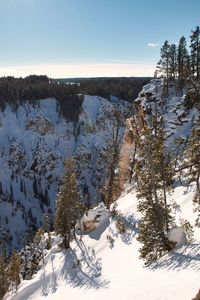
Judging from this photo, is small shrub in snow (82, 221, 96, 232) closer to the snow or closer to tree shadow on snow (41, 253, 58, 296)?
tree shadow on snow (41, 253, 58, 296)

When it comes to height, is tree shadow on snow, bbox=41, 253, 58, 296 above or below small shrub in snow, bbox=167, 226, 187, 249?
below

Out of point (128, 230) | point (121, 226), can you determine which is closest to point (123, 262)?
point (128, 230)

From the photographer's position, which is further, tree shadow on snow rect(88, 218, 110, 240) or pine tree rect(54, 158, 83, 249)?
pine tree rect(54, 158, 83, 249)

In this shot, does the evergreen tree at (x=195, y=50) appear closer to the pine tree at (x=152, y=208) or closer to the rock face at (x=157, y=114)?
the rock face at (x=157, y=114)

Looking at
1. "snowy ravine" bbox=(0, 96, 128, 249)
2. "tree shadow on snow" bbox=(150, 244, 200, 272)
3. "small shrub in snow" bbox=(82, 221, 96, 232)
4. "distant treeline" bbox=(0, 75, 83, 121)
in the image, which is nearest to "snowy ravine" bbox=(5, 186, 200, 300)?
"tree shadow on snow" bbox=(150, 244, 200, 272)

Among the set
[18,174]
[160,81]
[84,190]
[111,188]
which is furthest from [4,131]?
[111,188]

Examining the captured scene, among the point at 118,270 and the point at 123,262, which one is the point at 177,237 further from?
the point at 123,262

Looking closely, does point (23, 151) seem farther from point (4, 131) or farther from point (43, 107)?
point (43, 107)
